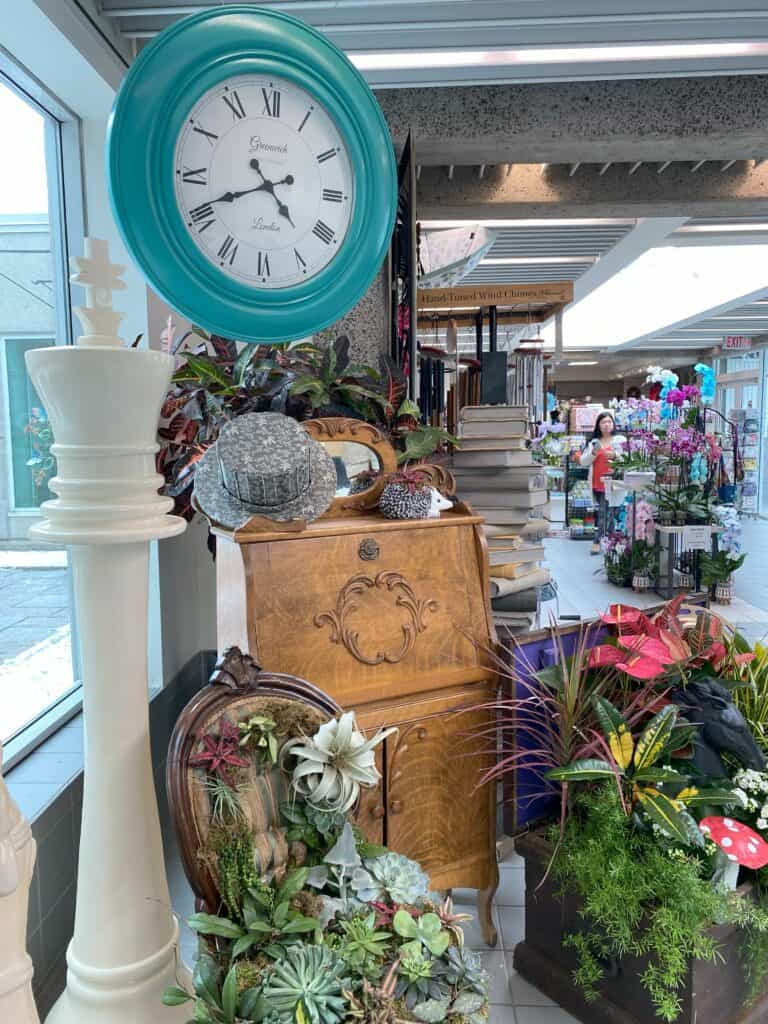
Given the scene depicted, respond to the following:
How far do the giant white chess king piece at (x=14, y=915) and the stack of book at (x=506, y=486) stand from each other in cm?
218

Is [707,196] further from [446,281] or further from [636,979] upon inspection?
[636,979]

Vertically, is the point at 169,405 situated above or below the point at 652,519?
above

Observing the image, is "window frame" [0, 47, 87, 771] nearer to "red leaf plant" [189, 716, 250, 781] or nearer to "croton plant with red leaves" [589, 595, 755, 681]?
"red leaf plant" [189, 716, 250, 781]

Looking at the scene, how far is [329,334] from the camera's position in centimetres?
291

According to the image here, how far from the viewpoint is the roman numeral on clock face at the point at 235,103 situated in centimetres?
128

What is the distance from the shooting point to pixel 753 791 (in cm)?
173

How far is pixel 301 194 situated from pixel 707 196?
351 cm

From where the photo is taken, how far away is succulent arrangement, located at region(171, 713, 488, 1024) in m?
1.00

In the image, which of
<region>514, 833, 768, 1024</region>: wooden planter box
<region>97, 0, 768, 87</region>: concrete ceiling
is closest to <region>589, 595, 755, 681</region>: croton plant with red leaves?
<region>514, 833, 768, 1024</region>: wooden planter box

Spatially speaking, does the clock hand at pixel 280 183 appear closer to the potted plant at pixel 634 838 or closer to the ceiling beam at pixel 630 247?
the potted plant at pixel 634 838

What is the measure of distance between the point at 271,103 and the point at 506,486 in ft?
6.31

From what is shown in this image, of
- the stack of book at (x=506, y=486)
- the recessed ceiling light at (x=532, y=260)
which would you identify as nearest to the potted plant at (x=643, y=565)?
the recessed ceiling light at (x=532, y=260)

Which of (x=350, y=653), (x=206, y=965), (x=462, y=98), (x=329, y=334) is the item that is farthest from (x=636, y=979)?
(x=462, y=98)

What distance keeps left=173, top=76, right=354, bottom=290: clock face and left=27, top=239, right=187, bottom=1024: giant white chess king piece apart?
0.79ft
